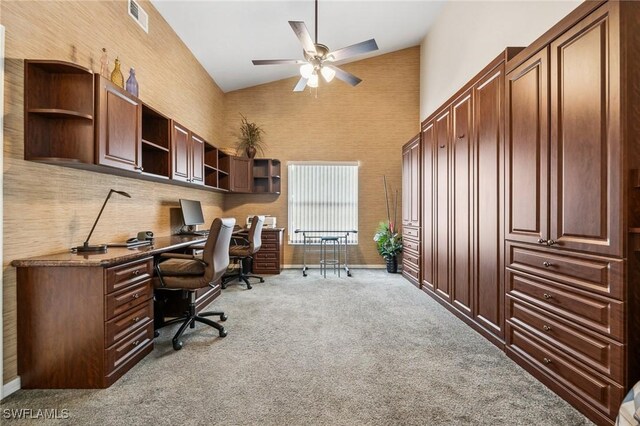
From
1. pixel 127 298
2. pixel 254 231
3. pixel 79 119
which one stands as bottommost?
pixel 127 298

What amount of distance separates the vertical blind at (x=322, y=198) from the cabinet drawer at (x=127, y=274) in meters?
3.81

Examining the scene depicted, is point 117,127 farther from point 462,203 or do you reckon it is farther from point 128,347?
point 462,203

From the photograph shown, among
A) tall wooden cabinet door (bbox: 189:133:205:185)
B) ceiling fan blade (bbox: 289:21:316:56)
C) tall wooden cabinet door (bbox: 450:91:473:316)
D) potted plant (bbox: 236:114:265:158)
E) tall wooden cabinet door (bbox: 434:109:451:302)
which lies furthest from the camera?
potted plant (bbox: 236:114:265:158)

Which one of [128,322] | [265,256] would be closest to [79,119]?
[128,322]

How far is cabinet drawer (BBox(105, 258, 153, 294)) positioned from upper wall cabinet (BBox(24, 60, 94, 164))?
811 millimetres

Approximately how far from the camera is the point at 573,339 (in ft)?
5.79

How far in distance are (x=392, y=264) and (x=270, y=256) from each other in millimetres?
2288

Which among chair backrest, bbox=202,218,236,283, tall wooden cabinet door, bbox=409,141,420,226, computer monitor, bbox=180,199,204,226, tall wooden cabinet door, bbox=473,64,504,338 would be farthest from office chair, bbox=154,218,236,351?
tall wooden cabinet door, bbox=409,141,420,226

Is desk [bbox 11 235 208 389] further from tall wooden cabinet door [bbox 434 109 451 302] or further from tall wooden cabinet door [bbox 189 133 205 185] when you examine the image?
tall wooden cabinet door [bbox 434 109 451 302]

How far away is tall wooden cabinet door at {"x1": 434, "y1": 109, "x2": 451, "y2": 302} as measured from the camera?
3.54 metres

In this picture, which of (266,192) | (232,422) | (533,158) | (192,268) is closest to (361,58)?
(266,192)

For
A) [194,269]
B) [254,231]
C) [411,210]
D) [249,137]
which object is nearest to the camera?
[194,269]

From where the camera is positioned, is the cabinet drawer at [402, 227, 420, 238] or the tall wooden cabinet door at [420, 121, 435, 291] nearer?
the tall wooden cabinet door at [420, 121, 435, 291]

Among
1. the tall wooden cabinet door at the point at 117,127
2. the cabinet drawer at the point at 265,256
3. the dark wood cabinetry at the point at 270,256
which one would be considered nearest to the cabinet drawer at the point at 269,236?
the dark wood cabinetry at the point at 270,256
